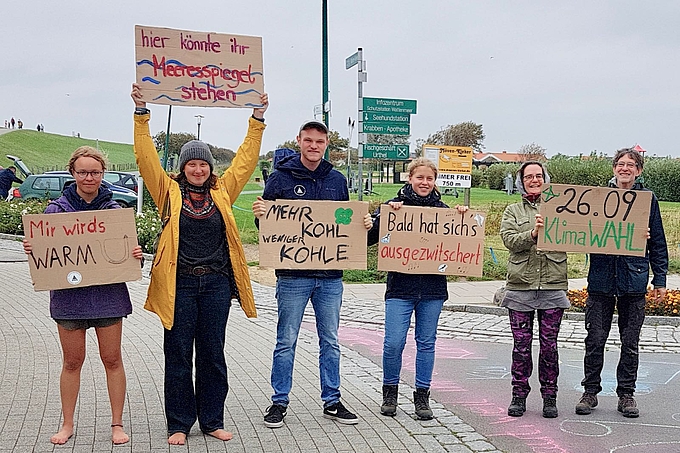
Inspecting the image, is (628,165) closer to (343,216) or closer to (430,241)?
(430,241)

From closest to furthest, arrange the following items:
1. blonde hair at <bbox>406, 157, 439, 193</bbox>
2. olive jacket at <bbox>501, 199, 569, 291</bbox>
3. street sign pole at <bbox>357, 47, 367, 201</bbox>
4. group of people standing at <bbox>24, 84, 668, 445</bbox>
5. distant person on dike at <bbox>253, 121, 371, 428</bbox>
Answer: group of people standing at <bbox>24, 84, 668, 445</bbox> → distant person on dike at <bbox>253, 121, 371, 428</bbox> → blonde hair at <bbox>406, 157, 439, 193</bbox> → olive jacket at <bbox>501, 199, 569, 291</bbox> → street sign pole at <bbox>357, 47, 367, 201</bbox>

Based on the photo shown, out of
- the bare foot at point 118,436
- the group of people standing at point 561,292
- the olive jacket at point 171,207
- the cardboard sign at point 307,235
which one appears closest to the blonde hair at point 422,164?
the cardboard sign at point 307,235

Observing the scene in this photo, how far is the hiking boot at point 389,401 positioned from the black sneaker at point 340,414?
289mm

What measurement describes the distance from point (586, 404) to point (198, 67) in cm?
396

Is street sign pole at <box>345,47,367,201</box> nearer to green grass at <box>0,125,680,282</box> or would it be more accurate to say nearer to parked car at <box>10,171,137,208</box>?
green grass at <box>0,125,680,282</box>

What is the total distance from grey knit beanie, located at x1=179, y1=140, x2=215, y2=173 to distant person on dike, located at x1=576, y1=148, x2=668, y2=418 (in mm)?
3088

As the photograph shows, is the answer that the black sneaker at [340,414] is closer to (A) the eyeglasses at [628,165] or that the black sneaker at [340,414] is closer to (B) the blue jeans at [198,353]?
(B) the blue jeans at [198,353]

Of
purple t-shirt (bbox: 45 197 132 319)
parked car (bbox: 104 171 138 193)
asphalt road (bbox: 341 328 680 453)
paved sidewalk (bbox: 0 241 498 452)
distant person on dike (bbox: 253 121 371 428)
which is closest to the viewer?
purple t-shirt (bbox: 45 197 132 319)

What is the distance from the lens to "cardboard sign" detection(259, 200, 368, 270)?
18.6 feet

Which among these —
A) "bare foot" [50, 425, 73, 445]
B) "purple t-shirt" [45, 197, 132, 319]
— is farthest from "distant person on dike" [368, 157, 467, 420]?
"bare foot" [50, 425, 73, 445]

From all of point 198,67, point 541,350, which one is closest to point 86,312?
point 198,67

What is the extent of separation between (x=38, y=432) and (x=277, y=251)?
2053 mm

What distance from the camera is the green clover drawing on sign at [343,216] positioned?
5.80 meters

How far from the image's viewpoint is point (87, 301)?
16.5 feet
